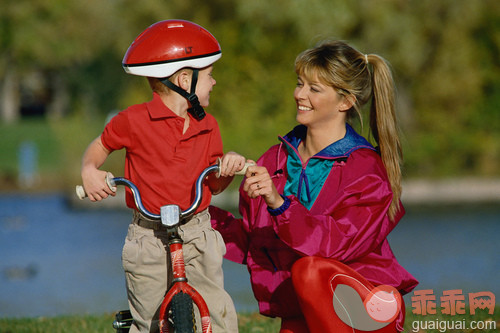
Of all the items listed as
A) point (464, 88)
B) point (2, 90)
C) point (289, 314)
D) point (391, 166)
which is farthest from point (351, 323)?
point (2, 90)

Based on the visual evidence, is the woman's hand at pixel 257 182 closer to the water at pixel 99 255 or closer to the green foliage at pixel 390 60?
the water at pixel 99 255

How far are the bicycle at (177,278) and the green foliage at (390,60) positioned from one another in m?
17.4

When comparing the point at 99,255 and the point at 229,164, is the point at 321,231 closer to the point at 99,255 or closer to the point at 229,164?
the point at 229,164

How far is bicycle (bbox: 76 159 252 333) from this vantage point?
3.27m

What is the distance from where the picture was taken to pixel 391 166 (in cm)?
414

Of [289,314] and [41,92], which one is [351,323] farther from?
[41,92]

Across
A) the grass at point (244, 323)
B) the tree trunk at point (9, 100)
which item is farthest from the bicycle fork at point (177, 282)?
the tree trunk at point (9, 100)

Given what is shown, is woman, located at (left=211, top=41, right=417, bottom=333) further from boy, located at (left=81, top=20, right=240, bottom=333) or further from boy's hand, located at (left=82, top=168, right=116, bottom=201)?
boy's hand, located at (left=82, top=168, right=116, bottom=201)

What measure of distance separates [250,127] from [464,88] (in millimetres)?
6380

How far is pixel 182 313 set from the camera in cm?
326

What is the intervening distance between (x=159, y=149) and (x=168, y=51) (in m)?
0.44

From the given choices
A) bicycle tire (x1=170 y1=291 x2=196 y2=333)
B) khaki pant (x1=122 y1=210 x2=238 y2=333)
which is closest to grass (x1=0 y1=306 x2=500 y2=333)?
khaki pant (x1=122 y1=210 x2=238 y2=333)

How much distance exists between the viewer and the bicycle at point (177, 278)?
327cm

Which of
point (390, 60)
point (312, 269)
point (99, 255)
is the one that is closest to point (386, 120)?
point (312, 269)
